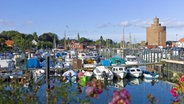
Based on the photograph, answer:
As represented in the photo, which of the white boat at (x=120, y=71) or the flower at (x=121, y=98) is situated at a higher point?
the flower at (x=121, y=98)

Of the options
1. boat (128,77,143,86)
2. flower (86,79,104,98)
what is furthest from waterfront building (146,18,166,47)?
flower (86,79,104,98)

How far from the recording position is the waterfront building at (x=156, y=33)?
434 feet

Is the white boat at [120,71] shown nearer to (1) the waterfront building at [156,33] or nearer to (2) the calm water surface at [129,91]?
(2) the calm water surface at [129,91]

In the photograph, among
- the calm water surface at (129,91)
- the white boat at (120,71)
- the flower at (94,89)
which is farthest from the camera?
the white boat at (120,71)

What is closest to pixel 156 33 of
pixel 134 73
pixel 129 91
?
pixel 134 73

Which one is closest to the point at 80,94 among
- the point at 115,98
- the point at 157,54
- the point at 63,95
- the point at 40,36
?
the point at 63,95

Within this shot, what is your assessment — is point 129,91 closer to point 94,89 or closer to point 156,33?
point 94,89

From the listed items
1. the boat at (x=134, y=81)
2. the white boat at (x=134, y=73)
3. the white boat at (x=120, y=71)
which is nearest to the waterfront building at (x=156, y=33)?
the white boat at (x=134, y=73)

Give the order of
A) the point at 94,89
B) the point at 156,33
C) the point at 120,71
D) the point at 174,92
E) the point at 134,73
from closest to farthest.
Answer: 1. the point at 94,89
2. the point at 174,92
3. the point at 120,71
4. the point at 134,73
5. the point at 156,33

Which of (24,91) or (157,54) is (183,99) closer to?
(24,91)

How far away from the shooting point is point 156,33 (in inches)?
5202

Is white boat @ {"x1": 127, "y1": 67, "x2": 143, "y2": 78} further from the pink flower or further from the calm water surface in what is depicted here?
the pink flower

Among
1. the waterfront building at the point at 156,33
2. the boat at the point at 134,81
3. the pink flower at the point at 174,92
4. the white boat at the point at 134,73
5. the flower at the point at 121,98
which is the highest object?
the waterfront building at the point at 156,33

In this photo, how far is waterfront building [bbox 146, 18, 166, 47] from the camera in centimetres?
13225
